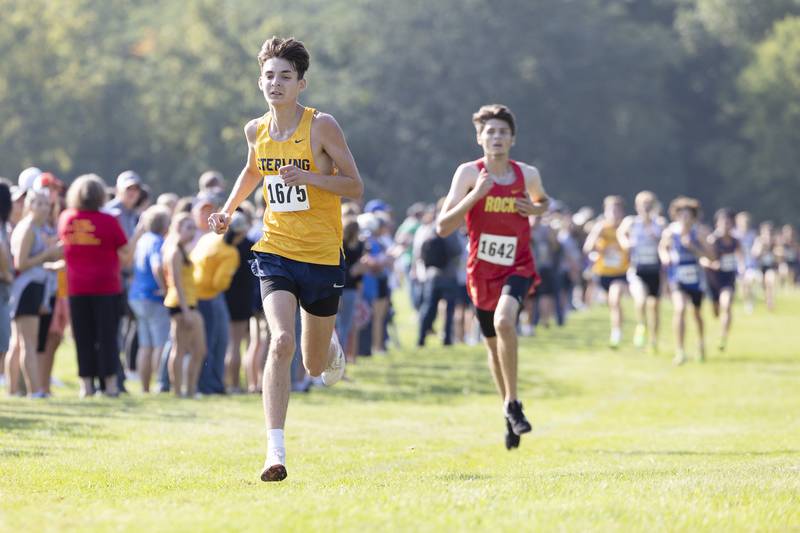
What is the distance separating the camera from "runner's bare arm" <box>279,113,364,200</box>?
317 inches

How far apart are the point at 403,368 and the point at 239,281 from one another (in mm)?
4203

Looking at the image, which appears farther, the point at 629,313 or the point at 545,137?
the point at 545,137

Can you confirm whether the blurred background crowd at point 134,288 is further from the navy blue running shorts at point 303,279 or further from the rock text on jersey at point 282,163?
the rock text on jersey at point 282,163

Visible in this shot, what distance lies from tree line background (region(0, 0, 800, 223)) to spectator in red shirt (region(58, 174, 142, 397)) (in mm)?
45126

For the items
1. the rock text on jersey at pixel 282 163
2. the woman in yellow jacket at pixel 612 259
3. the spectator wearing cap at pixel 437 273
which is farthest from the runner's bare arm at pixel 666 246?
the rock text on jersey at pixel 282 163

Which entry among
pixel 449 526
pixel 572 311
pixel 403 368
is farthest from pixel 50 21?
pixel 449 526

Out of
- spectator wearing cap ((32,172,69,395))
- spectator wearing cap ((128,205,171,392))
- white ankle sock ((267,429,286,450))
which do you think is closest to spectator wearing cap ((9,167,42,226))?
spectator wearing cap ((32,172,69,395))

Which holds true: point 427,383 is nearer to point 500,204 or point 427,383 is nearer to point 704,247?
point 704,247

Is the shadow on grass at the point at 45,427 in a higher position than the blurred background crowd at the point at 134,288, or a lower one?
lower

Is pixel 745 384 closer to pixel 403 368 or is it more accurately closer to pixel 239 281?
pixel 403 368

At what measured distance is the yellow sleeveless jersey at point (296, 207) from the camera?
8.16 m

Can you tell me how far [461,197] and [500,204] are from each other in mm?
282

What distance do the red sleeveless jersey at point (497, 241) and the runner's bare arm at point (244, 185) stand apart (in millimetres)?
2514

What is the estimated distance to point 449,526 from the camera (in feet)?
20.0
